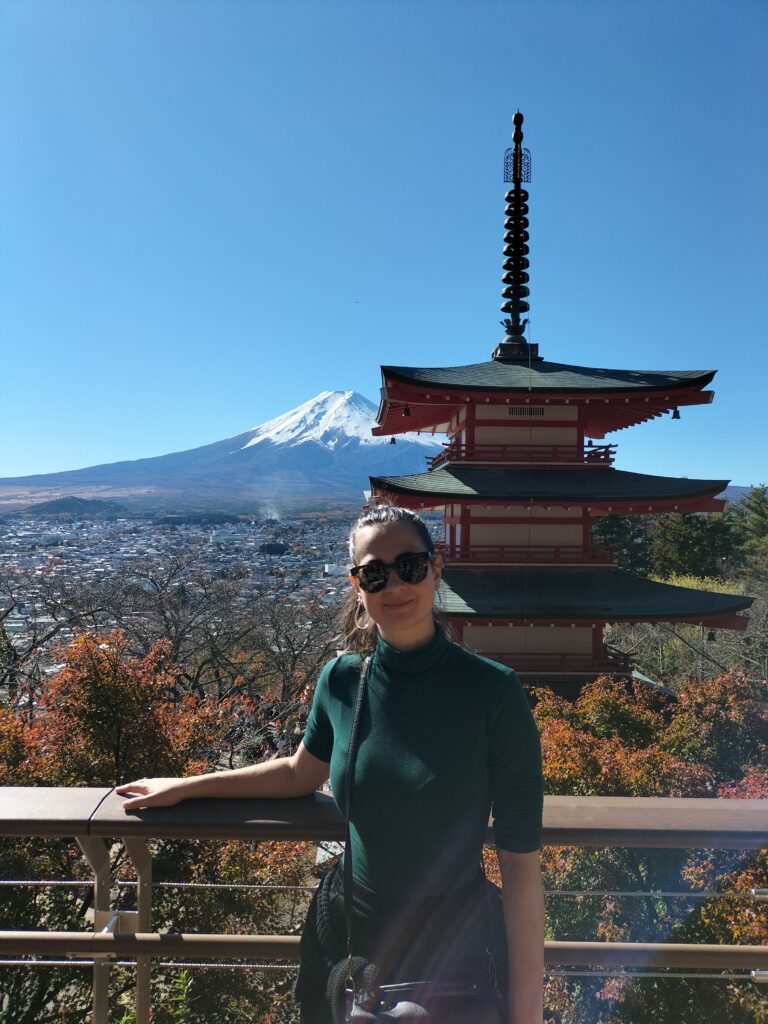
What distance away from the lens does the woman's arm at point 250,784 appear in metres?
1.56

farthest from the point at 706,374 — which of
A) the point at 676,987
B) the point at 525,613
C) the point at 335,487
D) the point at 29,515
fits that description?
the point at 335,487

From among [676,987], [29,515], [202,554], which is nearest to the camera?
[676,987]

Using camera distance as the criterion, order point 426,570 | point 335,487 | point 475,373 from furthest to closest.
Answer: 1. point 335,487
2. point 475,373
3. point 426,570

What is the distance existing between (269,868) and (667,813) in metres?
6.33

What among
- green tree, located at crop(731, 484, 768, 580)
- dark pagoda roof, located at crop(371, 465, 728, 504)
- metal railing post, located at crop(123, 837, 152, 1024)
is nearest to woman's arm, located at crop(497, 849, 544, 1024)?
metal railing post, located at crop(123, 837, 152, 1024)

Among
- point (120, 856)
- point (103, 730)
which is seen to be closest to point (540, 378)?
point (103, 730)

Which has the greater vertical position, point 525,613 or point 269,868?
point 525,613

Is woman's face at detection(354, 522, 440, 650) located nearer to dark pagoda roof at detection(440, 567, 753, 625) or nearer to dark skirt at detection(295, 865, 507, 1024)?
dark skirt at detection(295, 865, 507, 1024)

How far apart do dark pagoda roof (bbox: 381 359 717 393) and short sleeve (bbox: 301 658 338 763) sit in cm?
809

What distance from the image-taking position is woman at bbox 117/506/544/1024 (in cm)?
122

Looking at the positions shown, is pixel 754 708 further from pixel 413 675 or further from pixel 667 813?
pixel 413 675

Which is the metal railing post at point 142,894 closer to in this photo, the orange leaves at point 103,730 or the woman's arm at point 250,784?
the woman's arm at point 250,784

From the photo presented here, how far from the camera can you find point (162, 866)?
21.8 ft

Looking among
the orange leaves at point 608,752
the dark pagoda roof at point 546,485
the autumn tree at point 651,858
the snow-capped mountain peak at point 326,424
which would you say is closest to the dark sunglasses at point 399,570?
the autumn tree at point 651,858
